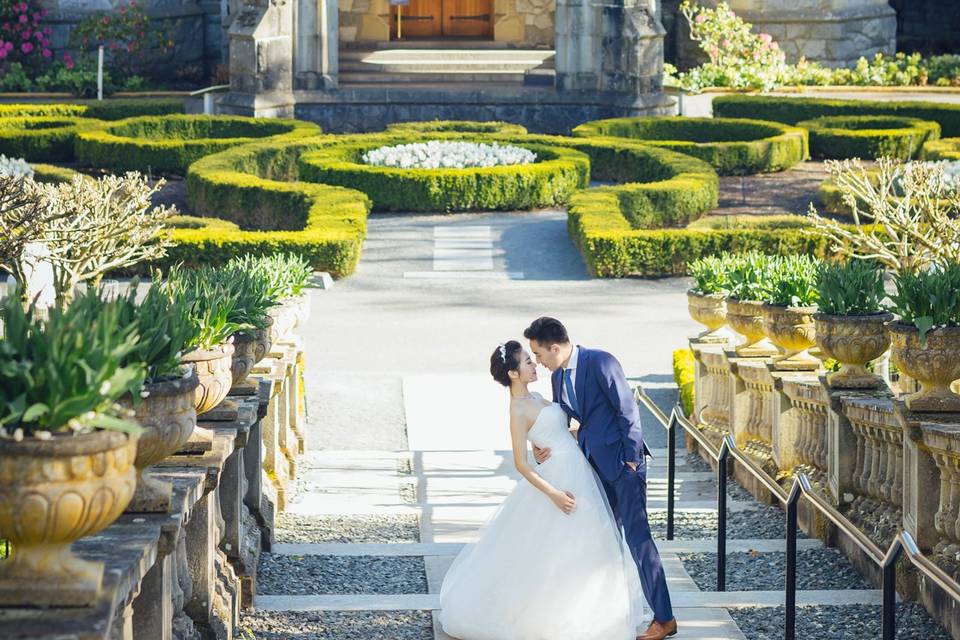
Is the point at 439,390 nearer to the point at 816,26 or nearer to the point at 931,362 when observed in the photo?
the point at 931,362

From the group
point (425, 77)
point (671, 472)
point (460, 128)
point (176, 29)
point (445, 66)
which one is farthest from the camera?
point (176, 29)

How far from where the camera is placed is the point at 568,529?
6.44 m

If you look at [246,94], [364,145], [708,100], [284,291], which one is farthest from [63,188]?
[708,100]

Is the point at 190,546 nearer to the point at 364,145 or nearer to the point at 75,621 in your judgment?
the point at 75,621

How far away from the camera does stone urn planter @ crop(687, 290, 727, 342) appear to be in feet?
37.4

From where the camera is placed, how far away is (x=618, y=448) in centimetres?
657

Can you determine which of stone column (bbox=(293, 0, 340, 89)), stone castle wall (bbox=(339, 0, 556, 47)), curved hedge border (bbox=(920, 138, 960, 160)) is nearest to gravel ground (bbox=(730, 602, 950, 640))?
curved hedge border (bbox=(920, 138, 960, 160))

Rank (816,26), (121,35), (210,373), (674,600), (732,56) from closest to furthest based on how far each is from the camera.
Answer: (210,373) < (674,600) < (732,56) < (121,35) < (816,26)

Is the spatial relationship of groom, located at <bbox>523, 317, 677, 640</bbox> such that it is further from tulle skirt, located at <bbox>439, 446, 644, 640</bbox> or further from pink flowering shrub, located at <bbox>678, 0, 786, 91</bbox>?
pink flowering shrub, located at <bbox>678, 0, 786, 91</bbox>

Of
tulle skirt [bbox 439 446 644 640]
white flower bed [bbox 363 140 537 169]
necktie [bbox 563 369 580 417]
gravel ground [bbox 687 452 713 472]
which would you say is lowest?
gravel ground [bbox 687 452 713 472]

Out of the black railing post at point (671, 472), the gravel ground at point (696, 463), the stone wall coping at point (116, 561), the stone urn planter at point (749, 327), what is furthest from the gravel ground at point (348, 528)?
the stone wall coping at point (116, 561)

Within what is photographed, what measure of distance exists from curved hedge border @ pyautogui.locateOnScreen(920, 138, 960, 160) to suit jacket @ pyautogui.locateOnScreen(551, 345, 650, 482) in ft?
53.2

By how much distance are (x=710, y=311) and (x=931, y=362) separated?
473 cm

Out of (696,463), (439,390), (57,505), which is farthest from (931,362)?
(439,390)
